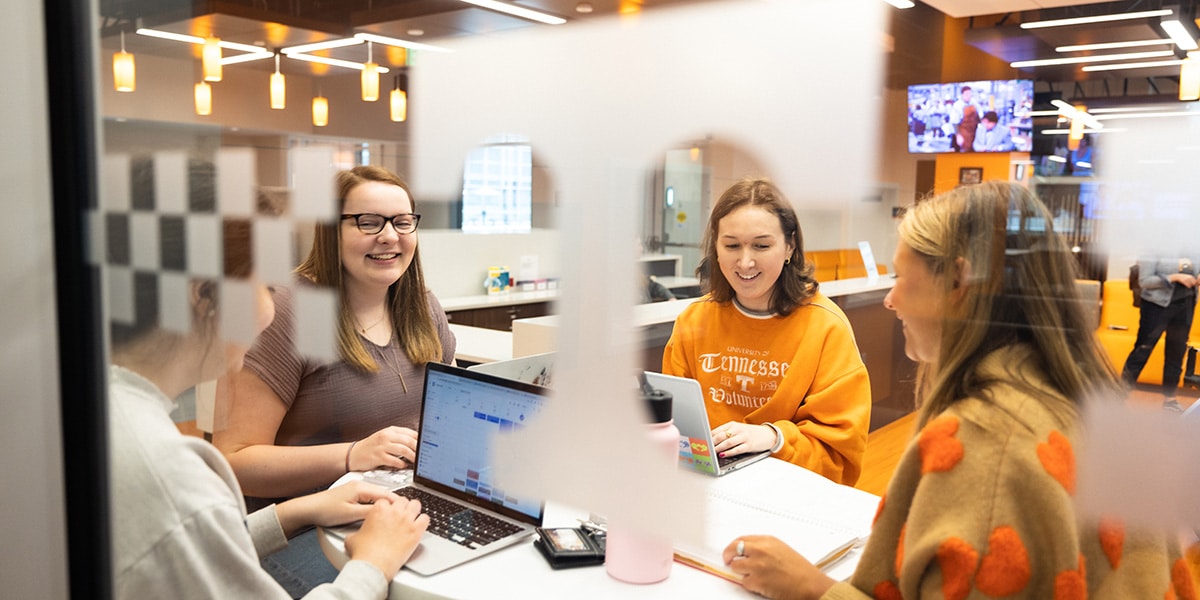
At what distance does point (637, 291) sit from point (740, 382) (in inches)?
29.9

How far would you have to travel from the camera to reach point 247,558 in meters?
0.99

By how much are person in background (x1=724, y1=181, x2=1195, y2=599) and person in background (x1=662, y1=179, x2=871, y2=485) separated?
48 cm

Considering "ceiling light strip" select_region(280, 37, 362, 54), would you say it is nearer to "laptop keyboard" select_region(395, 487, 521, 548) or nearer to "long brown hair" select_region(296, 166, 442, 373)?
"long brown hair" select_region(296, 166, 442, 373)

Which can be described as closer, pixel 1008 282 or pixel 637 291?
pixel 1008 282

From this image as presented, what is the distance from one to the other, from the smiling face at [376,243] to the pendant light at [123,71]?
0.29 meters

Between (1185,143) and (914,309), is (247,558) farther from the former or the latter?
(1185,143)

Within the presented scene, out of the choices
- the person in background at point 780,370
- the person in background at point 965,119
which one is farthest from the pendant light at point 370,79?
the person in background at point 965,119

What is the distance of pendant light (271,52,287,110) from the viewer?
39.1 inches

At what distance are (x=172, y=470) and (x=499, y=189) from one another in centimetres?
50

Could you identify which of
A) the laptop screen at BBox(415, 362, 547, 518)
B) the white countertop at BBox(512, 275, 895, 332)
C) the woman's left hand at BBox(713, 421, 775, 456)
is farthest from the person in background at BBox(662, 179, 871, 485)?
the laptop screen at BBox(415, 362, 547, 518)

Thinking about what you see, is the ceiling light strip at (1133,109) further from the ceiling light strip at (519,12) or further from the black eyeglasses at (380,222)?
the black eyeglasses at (380,222)

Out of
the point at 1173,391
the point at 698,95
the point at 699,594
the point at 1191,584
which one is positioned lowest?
the point at 699,594

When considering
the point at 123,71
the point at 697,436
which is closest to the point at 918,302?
the point at 697,436

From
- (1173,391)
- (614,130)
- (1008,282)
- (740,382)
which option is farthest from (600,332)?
(740,382)
